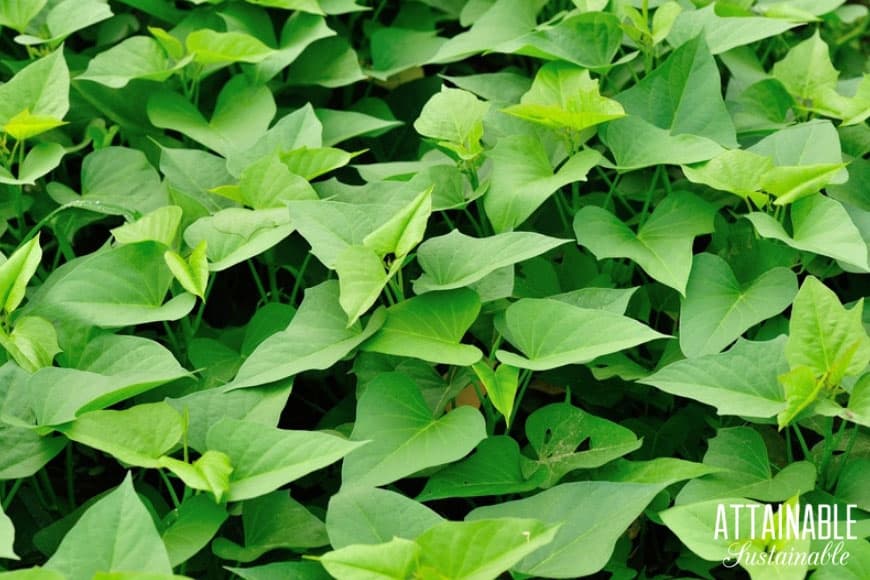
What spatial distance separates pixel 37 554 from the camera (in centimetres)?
153

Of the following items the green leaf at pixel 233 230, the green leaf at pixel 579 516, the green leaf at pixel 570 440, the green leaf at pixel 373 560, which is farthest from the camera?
→ the green leaf at pixel 233 230

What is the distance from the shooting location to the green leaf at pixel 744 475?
1385 millimetres

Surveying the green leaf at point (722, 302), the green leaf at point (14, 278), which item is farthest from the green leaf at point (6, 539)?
the green leaf at point (722, 302)

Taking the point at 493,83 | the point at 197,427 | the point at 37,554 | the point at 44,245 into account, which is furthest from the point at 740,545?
the point at 44,245

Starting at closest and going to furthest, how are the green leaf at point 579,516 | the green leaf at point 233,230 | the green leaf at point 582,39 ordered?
the green leaf at point 579,516 → the green leaf at point 233,230 → the green leaf at point 582,39

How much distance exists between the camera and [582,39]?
195 cm

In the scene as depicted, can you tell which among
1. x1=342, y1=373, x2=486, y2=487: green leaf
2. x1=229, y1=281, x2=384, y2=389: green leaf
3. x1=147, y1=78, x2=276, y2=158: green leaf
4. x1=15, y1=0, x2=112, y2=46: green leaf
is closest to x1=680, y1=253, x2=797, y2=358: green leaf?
x1=342, y1=373, x2=486, y2=487: green leaf

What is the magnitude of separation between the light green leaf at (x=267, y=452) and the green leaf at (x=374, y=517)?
6 centimetres

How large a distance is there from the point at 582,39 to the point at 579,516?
1.00 meters

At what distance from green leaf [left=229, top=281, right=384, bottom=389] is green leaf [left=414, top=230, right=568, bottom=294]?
106 mm

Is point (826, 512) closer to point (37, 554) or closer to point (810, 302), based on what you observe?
point (810, 302)

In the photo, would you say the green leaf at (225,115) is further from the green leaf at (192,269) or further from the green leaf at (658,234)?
the green leaf at (658,234)

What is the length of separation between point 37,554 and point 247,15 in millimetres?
1149

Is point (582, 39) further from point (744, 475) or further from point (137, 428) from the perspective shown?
point (137, 428)
